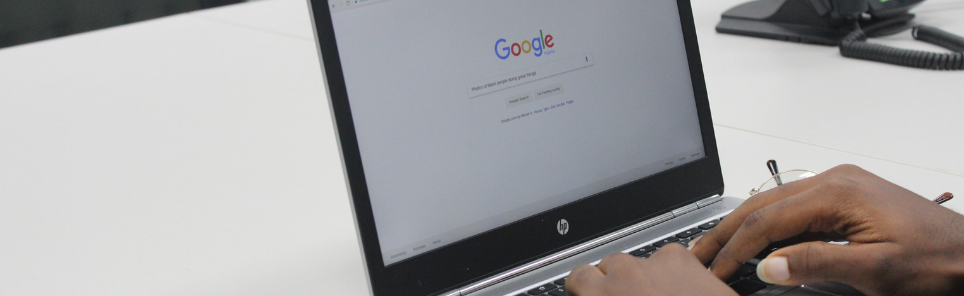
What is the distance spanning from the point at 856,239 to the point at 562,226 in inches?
10.3

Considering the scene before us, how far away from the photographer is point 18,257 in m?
0.96

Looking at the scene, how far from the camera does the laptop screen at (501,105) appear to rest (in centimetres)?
68

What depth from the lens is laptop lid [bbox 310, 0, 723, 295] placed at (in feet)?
2.20

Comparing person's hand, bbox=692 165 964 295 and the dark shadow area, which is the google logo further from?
the dark shadow area

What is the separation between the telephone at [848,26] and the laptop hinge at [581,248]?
2.44 ft

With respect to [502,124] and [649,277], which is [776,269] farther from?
[502,124]

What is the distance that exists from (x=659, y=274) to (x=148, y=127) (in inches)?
42.9

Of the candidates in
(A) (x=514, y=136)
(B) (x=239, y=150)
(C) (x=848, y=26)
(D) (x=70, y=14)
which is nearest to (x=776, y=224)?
(A) (x=514, y=136)

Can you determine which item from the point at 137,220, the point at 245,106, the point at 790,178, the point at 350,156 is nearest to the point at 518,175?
the point at 350,156

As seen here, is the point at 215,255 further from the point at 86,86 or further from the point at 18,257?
the point at 86,86

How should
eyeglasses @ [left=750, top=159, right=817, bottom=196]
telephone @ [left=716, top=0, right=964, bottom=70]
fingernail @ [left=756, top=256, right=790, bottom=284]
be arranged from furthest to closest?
telephone @ [left=716, top=0, right=964, bottom=70], eyeglasses @ [left=750, top=159, right=817, bottom=196], fingernail @ [left=756, top=256, right=790, bottom=284]

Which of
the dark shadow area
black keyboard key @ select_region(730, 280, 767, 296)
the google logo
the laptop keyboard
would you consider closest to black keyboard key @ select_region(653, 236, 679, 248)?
the laptop keyboard

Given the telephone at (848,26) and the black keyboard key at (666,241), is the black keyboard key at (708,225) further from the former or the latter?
the telephone at (848,26)

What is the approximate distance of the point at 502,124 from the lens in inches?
28.7
